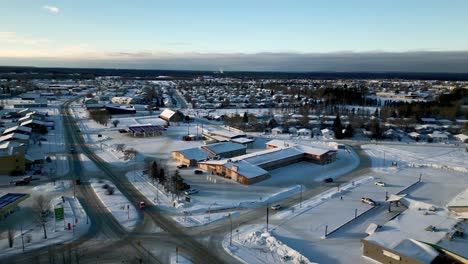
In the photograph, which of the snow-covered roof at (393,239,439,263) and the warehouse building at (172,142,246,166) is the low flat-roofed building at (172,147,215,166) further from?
the snow-covered roof at (393,239,439,263)

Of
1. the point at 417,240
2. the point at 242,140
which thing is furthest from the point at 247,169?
the point at 417,240

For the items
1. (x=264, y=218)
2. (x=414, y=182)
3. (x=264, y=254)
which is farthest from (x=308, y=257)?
(x=414, y=182)


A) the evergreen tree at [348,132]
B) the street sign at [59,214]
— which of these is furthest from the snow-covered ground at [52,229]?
the evergreen tree at [348,132]

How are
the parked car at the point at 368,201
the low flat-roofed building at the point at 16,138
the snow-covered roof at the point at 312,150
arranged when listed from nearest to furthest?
the parked car at the point at 368,201
the snow-covered roof at the point at 312,150
the low flat-roofed building at the point at 16,138

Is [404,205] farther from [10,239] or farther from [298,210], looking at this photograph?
[10,239]

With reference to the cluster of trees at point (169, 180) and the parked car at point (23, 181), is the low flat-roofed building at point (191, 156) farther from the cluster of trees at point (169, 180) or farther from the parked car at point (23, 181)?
the parked car at point (23, 181)

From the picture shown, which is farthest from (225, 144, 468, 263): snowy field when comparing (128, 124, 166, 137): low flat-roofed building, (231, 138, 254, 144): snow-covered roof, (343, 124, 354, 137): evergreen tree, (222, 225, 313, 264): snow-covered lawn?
(128, 124, 166, 137): low flat-roofed building
